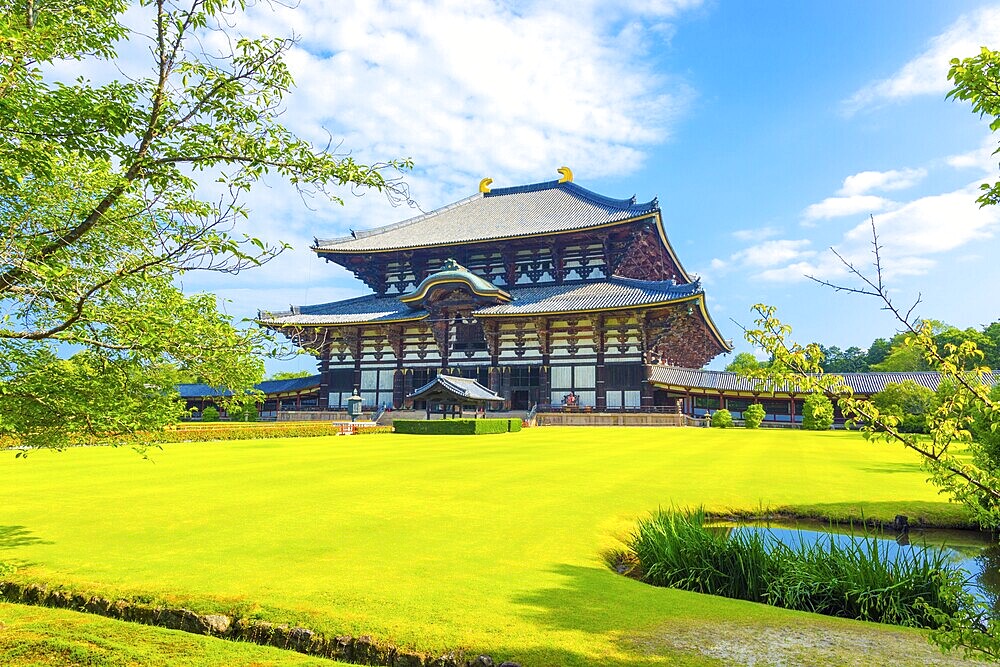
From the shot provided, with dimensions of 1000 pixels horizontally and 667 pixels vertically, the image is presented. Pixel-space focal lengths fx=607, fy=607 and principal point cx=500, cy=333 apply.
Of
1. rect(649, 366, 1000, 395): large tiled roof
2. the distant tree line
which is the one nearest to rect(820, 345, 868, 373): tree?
the distant tree line

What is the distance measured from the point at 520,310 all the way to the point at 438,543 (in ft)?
108

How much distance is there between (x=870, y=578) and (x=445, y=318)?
3752 centimetres

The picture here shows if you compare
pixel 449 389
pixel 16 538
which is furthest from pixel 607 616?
pixel 449 389

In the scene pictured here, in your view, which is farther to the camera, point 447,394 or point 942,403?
point 447,394

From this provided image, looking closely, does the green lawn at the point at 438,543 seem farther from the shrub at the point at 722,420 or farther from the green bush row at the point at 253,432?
the shrub at the point at 722,420

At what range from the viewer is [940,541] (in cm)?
1005

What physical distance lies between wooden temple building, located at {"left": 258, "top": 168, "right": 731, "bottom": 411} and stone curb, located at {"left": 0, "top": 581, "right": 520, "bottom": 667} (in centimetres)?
3086

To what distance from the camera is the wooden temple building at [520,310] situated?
39.8 meters

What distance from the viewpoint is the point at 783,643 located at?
5.34 meters

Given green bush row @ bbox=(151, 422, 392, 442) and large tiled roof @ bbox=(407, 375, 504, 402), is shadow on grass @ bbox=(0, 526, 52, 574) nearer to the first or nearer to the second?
green bush row @ bbox=(151, 422, 392, 442)

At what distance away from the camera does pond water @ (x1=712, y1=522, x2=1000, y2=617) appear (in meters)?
8.31

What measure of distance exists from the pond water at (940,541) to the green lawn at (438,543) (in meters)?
0.72

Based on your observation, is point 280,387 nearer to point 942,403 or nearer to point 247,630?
point 247,630

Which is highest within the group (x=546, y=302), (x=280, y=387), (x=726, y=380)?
(x=546, y=302)
